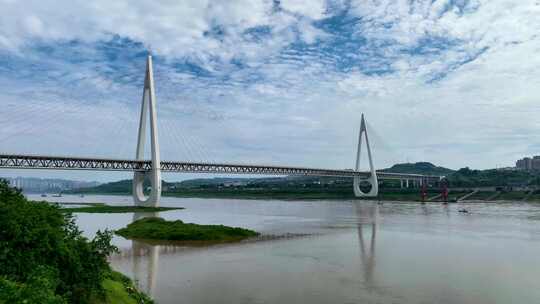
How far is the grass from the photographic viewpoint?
31.3 feet

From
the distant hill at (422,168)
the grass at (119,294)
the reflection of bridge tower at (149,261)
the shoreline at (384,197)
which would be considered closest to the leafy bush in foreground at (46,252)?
the grass at (119,294)

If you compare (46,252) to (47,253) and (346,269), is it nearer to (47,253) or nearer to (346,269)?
(47,253)

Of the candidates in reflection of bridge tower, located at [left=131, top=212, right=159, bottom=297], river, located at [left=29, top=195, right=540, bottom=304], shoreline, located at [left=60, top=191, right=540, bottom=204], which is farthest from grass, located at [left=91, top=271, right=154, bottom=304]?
shoreline, located at [left=60, top=191, right=540, bottom=204]

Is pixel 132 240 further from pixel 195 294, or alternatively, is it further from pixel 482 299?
pixel 482 299

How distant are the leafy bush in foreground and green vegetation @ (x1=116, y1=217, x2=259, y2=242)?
16608 mm

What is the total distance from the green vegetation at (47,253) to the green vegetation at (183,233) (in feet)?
54.3

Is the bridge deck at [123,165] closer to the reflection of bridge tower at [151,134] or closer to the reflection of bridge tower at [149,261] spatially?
the reflection of bridge tower at [151,134]

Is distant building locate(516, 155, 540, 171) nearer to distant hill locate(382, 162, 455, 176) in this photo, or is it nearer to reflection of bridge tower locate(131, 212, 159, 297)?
distant hill locate(382, 162, 455, 176)

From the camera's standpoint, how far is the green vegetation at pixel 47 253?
727 cm

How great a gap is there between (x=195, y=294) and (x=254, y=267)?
14.8 feet

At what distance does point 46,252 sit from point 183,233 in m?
18.8

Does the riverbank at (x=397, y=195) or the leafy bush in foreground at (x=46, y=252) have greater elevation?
the leafy bush in foreground at (x=46, y=252)

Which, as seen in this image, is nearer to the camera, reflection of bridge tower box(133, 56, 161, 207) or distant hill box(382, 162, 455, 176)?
reflection of bridge tower box(133, 56, 161, 207)

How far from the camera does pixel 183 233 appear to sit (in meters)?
26.7
